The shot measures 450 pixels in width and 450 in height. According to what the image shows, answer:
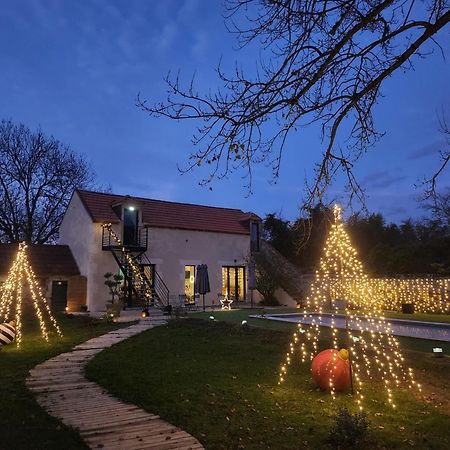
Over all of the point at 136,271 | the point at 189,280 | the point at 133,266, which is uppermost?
the point at 133,266

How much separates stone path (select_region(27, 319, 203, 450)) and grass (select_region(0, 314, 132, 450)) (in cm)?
15

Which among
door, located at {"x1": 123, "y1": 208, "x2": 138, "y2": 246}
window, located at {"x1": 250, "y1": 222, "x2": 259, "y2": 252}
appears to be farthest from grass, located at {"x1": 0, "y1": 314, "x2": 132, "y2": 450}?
window, located at {"x1": 250, "y1": 222, "x2": 259, "y2": 252}

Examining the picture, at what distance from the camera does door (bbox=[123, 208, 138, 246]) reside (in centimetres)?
2369

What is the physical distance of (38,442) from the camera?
4594mm

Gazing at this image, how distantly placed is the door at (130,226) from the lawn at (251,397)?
13.4 metres

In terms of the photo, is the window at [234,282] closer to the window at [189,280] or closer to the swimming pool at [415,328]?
the window at [189,280]

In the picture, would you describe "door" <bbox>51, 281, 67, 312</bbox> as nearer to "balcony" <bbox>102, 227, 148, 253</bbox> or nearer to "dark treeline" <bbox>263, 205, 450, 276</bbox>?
"balcony" <bbox>102, 227, 148, 253</bbox>

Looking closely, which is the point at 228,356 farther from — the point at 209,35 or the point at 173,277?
the point at 173,277

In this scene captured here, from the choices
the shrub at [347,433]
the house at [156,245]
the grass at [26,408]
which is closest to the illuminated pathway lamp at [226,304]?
the house at [156,245]

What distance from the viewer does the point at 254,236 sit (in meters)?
29.3

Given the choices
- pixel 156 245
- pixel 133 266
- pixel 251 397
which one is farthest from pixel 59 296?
pixel 251 397

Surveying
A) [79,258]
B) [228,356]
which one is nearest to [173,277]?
[79,258]

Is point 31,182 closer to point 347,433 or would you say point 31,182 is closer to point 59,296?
point 59,296

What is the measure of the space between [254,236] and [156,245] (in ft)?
24.4
